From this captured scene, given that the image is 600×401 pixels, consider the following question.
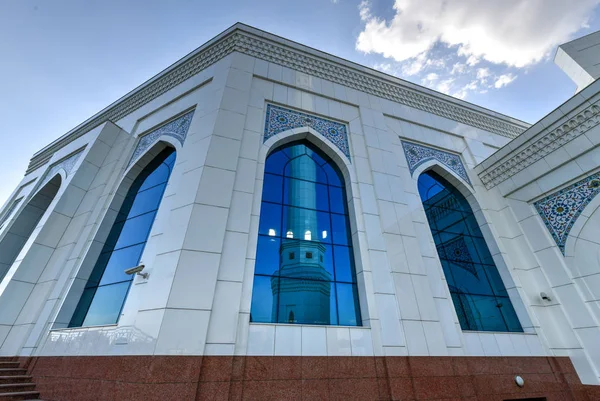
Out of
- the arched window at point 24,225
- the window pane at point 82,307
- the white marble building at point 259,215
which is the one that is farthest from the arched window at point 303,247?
the arched window at point 24,225

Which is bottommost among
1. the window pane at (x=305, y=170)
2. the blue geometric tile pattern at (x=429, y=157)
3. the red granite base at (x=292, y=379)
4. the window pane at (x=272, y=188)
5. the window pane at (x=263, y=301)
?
the red granite base at (x=292, y=379)

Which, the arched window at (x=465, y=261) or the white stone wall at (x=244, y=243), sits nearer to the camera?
the white stone wall at (x=244, y=243)

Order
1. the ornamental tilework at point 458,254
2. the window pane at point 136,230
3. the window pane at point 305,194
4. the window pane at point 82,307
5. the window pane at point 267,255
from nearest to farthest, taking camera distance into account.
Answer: the window pane at point 267,255 < the window pane at point 82,307 < the window pane at point 136,230 < the window pane at point 305,194 < the ornamental tilework at point 458,254

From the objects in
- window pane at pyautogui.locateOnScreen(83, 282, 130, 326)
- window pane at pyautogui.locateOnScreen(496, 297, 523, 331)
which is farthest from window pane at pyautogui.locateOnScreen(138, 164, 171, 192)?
window pane at pyautogui.locateOnScreen(496, 297, 523, 331)

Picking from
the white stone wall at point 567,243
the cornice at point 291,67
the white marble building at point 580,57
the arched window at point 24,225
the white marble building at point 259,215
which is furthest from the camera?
the white marble building at point 580,57

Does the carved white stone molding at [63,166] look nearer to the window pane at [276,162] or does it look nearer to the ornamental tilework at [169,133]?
the ornamental tilework at [169,133]

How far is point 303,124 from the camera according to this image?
5.37 metres

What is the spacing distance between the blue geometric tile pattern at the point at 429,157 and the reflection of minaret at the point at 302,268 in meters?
2.60

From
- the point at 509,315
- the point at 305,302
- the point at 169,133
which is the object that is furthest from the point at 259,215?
the point at 509,315

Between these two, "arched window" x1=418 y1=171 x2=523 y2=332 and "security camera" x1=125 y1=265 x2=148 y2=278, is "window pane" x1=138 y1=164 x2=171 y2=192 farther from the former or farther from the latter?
"arched window" x1=418 y1=171 x2=523 y2=332

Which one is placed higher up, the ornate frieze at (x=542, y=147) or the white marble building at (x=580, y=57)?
the white marble building at (x=580, y=57)

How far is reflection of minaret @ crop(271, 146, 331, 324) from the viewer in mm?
3639

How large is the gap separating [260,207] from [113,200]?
9.98 ft

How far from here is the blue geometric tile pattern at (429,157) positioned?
6.04 metres
